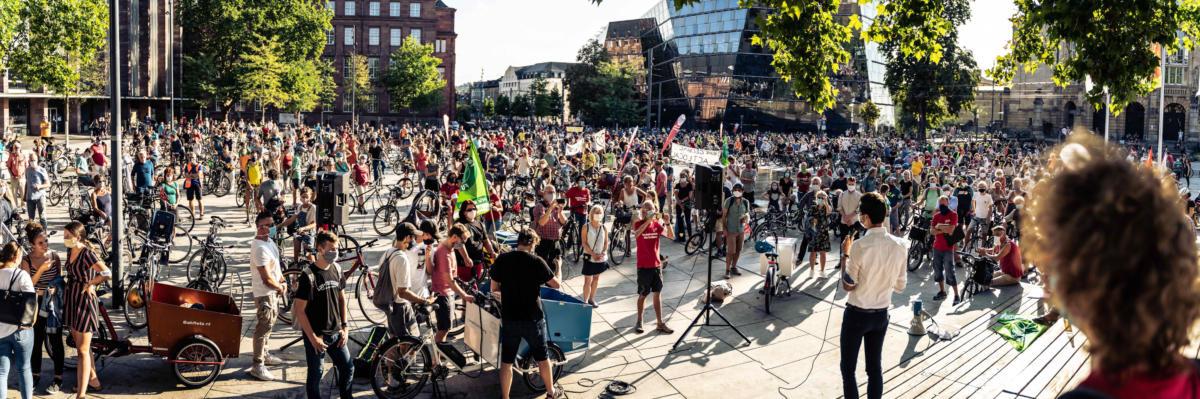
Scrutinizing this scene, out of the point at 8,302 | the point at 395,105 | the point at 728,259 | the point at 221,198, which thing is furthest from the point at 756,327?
the point at 395,105

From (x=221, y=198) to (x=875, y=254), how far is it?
21711mm

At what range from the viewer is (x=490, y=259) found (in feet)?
36.8

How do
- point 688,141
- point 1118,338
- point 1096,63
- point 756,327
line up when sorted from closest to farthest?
point 1118,338 < point 1096,63 < point 756,327 < point 688,141

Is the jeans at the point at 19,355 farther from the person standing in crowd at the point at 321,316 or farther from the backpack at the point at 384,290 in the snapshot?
the backpack at the point at 384,290

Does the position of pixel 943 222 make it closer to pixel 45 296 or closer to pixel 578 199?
pixel 578 199

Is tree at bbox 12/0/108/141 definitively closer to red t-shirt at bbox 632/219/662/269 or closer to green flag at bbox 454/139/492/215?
green flag at bbox 454/139/492/215

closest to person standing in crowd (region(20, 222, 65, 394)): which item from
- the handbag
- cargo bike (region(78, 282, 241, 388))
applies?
cargo bike (region(78, 282, 241, 388))

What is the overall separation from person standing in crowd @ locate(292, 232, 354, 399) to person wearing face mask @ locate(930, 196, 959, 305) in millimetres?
8455

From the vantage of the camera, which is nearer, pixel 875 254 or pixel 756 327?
pixel 875 254

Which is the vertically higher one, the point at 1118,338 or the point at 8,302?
the point at 1118,338

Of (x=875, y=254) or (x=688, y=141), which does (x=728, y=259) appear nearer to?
(x=875, y=254)

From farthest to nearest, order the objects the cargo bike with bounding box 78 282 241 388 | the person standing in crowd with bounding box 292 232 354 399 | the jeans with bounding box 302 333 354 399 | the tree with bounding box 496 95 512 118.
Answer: the tree with bounding box 496 95 512 118 → the cargo bike with bounding box 78 282 241 388 → the jeans with bounding box 302 333 354 399 → the person standing in crowd with bounding box 292 232 354 399

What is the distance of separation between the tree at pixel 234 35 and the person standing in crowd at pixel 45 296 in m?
55.6

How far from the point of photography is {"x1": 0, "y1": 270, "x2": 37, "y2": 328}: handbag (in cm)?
655
